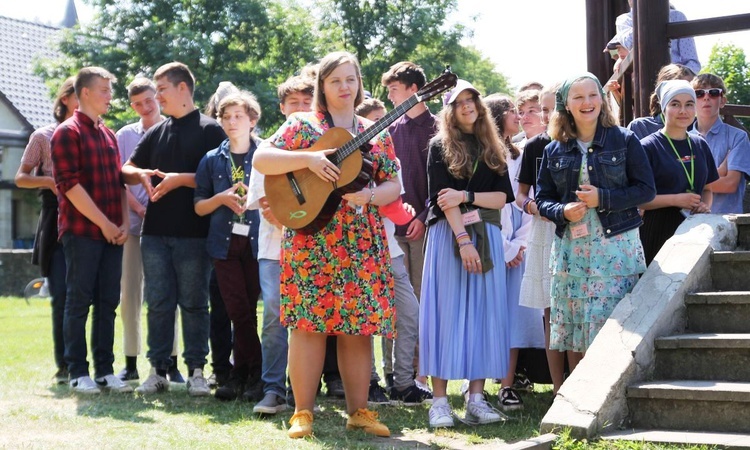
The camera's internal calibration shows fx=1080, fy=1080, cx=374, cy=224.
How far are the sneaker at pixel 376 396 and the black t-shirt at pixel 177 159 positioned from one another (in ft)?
5.38

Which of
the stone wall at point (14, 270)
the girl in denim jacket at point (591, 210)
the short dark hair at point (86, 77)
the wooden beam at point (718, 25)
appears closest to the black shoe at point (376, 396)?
the girl in denim jacket at point (591, 210)

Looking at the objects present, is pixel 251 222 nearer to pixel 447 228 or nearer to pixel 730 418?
pixel 447 228

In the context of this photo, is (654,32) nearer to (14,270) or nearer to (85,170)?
(85,170)

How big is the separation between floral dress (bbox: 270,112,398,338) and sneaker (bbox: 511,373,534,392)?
1912 millimetres

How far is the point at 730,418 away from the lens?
17.1 ft

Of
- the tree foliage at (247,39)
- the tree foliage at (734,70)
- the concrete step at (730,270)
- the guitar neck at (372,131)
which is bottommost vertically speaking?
the concrete step at (730,270)

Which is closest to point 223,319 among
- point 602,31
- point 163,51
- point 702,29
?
point 702,29

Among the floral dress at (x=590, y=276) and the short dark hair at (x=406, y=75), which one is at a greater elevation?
the short dark hair at (x=406, y=75)

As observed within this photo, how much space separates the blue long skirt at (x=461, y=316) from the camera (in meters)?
6.38

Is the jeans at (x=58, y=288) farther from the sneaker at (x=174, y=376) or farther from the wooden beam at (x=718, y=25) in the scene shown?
the wooden beam at (x=718, y=25)

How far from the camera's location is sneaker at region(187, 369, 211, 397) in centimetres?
759

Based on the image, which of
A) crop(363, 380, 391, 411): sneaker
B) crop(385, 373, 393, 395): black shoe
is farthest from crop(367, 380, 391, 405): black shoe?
crop(385, 373, 393, 395): black shoe

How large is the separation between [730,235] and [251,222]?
3.17 m

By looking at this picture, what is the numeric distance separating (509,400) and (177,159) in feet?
9.75
